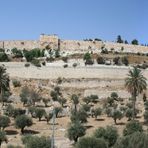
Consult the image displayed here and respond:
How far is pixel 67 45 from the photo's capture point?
13200cm

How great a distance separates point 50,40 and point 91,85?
43.4 m

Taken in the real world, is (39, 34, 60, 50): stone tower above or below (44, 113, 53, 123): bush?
above

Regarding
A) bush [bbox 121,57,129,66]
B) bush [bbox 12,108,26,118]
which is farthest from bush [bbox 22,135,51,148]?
bush [bbox 121,57,129,66]

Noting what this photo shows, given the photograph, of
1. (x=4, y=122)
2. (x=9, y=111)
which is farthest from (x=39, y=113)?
(x=4, y=122)

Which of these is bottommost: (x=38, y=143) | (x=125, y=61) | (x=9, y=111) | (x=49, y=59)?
(x=38, y=143)

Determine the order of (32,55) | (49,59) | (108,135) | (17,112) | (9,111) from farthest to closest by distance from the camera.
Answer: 1. (32,55)
2. (49,59)
3. (9,111)
4. (17,112)
5. (108,135)

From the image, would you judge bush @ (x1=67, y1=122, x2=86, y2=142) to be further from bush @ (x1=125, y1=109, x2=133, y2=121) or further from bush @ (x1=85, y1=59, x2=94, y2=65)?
bush @ (x1=85, y1=59, x2=94, y2=65)

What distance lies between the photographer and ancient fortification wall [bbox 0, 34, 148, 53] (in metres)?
130

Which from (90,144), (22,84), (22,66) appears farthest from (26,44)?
(90,144)

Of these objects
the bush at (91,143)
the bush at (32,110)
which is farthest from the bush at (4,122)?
the bush at (91,143)

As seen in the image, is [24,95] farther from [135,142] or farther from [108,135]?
[135,142]

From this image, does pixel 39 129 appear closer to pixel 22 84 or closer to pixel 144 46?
pixel 22 84

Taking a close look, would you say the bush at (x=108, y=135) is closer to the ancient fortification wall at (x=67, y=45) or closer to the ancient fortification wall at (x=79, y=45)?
the ancient fortification wall at (x=67, y=45)

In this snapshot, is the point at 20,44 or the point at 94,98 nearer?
the point at 94,98
